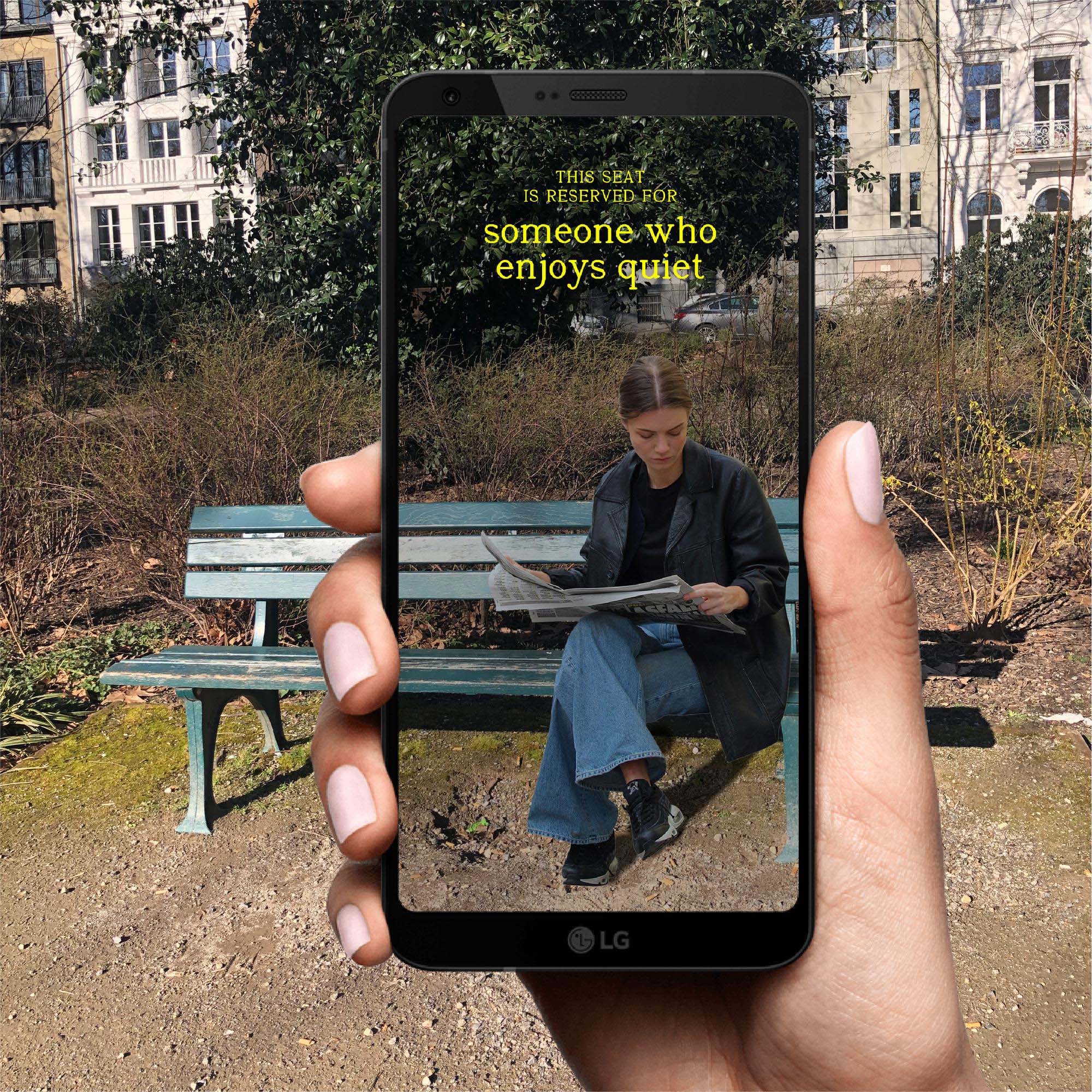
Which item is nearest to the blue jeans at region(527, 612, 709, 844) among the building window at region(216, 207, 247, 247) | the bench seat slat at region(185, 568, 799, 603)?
the bench seat slat at region(185, 568, 799, 603)

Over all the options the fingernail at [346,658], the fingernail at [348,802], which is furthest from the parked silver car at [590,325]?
the fingernail at [348,802]

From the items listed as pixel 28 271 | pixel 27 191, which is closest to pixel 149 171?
pixel 27 191

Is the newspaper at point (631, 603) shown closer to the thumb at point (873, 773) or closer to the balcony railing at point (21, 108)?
the thumb at point (873, 773)

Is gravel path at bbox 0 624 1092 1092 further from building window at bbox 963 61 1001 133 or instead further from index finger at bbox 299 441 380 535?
building window at bbox 963 61 1001 133

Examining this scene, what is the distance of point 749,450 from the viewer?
1.12m

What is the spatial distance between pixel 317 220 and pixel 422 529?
435 centimetres

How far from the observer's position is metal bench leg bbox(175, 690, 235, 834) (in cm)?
298

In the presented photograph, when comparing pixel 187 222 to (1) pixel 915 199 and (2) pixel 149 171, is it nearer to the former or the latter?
(2) pixel 149 171

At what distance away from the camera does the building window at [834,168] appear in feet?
18.1

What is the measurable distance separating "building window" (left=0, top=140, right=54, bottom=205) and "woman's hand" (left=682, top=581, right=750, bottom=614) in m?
5.66

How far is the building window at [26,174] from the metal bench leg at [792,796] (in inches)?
225

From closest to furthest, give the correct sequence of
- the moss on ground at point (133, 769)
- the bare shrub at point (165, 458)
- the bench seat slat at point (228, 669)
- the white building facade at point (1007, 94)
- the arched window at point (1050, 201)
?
the bench seat slat at point (228, 669), the moss on ground at point (133, 769), the bare shrub at point (165, 458), the white building facade at point (1007, 94), the arched window at point (1050, 201)

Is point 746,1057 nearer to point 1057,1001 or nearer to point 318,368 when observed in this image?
point 1057,1001

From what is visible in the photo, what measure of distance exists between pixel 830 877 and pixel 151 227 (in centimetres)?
678
